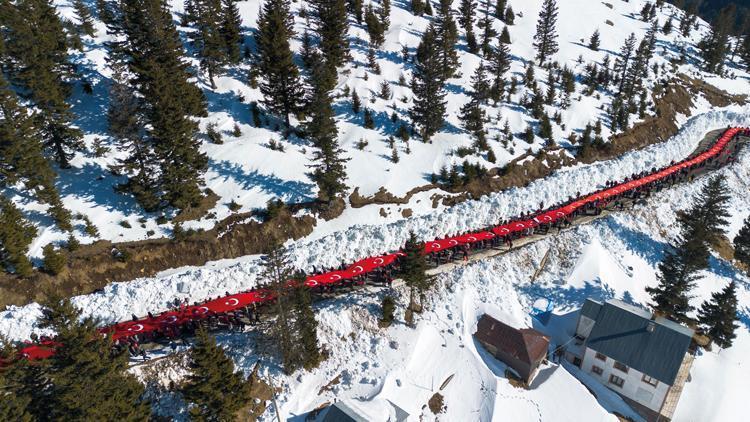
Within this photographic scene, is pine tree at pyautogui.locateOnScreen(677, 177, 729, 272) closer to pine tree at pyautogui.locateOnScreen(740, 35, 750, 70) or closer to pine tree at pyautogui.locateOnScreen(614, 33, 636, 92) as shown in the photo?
pine tree at pyautogui.locateOnScreen(614, 33, 636, 92)

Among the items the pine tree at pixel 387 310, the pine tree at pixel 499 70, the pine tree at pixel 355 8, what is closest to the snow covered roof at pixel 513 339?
the pine tree at pixel 387 310

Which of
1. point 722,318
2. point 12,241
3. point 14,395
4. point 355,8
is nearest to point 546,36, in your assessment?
point 355,8

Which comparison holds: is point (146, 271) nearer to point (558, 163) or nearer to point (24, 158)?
point (24, 158)

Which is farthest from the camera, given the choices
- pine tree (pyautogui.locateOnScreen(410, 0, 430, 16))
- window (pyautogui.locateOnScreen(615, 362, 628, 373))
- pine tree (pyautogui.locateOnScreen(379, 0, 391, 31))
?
pine tree (pyautogui.locateOnScreen(410, 0, 430, 16))

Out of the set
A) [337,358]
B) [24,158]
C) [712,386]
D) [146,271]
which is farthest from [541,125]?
[24,158]

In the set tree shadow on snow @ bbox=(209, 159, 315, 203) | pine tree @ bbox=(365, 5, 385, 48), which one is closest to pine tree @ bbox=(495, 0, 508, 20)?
pine tree @ bbox=(365, 5, 385, 48)

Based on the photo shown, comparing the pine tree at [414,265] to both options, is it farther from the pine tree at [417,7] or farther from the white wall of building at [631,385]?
the pine tree at [417,7]
